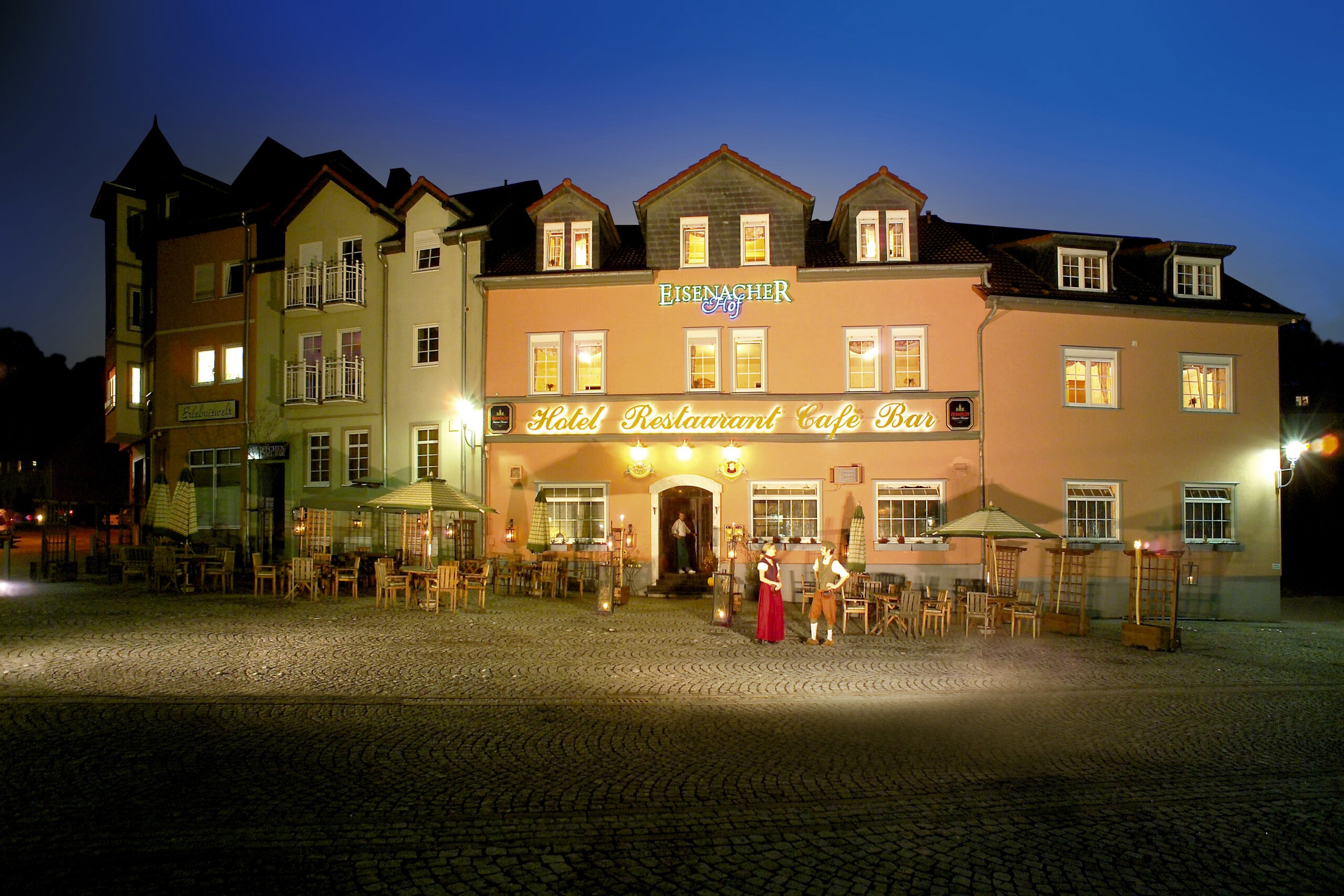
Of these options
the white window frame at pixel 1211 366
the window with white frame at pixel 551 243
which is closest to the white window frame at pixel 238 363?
the window with white frame at pixel 551 243

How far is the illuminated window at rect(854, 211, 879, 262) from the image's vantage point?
71.9 ft

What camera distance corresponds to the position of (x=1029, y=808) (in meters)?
6.64

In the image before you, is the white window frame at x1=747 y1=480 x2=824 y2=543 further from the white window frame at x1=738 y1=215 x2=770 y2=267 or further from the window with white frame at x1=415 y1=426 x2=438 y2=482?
the window with white frame at x1=415 y1=426 x2=438 y2=482

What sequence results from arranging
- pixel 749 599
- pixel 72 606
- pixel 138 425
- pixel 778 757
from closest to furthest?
pixel 778 757 → pixel 72 606 → pixel 749 599 → pixel 138 425

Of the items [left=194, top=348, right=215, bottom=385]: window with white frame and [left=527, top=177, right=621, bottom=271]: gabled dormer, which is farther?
[left=194, top=348, right=215, bottom=385]: window with white frame

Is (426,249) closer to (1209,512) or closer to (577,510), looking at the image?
(577,510)

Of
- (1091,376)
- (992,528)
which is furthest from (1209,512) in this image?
(992,528)

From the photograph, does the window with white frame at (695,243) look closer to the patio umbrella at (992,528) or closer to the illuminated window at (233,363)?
the patio umbrella at (992,528)

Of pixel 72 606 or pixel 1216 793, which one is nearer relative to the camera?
pixel 1216 793

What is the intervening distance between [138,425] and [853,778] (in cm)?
3050

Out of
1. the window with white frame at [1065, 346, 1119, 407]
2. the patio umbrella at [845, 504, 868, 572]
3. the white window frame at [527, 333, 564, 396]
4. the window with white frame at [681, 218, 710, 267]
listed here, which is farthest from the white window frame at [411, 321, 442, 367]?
the window with white frame at [1065, 346, 1119, 407]

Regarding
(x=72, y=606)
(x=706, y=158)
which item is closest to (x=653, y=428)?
(x=706, y=158)

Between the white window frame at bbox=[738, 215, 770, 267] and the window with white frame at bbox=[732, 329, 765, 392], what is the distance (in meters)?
1.80

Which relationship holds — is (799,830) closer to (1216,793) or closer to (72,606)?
(1216,793)
